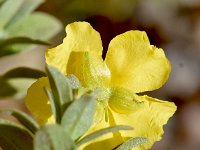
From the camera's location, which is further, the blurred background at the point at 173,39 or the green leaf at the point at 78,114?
the blurred background at the point at 173,39

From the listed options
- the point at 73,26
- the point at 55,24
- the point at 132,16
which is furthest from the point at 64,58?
the point at 132,16

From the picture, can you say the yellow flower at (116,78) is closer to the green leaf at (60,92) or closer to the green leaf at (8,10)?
the green leaf at (60,92)

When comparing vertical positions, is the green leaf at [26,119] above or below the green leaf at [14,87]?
above

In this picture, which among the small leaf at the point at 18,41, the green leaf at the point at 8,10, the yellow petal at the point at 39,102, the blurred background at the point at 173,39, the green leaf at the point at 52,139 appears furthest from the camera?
the blurred background at the point at 173,39

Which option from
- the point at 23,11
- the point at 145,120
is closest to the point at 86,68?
the point at 145,120

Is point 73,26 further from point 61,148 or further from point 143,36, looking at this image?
point 61,148

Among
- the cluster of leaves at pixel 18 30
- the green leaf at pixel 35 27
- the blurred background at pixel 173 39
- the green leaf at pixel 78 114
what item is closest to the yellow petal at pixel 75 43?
the cluster of leaves at pixel 18 30

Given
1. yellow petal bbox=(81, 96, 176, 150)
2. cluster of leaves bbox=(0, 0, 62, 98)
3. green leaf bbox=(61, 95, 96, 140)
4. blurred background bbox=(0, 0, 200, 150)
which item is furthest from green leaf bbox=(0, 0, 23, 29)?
blurred background bbox=(0, 0, 200, 150)
